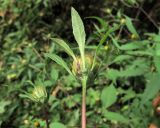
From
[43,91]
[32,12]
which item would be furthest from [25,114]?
[43,91]

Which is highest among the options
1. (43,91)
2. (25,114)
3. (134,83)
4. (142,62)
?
(43,91)

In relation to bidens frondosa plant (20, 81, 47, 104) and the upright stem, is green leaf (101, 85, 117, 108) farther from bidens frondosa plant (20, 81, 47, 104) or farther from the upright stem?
the upright stem

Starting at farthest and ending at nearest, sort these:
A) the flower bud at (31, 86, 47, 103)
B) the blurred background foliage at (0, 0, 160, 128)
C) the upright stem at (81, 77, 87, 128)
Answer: the blurred background foliage at (0, 0, 160, 128)
the flower bud at (31, 86, 47, 103)
the upright stem at (81, 77, 87, 128)

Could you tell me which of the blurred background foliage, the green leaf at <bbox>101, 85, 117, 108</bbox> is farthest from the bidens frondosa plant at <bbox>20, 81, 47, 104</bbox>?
the green leaf at <bbox>101, 85, 117, 108</bbox>

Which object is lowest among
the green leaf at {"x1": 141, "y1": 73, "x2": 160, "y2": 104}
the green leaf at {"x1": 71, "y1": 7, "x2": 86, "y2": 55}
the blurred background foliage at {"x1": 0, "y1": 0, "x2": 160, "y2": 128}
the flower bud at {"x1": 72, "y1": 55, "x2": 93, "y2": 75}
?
the blurred background foliage at {"x1": 0, "y1": 0, "x2": 160, "y2": 128}

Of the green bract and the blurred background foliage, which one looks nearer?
the green bract

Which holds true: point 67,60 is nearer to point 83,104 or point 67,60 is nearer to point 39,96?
point 39,96

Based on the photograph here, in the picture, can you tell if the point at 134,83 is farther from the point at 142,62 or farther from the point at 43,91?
the point at 43,91

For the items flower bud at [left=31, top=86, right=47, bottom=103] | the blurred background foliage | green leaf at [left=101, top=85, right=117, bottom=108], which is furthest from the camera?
the blurred background foliage

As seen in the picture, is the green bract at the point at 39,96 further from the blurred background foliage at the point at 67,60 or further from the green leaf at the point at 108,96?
the green leaf at the point at 108,96
